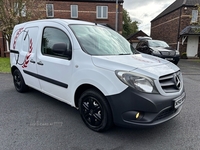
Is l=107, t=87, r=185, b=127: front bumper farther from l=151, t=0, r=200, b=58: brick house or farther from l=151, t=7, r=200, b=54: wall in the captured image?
l=151, t=7, r=200, b=54: wall

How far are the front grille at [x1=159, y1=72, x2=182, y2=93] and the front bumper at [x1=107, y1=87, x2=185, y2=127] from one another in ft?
0.42

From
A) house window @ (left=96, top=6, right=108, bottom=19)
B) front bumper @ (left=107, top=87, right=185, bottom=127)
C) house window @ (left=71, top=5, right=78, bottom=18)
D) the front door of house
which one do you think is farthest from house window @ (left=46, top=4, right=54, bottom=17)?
front bumper @ (left=107, top=87, right=185, bottom=127)

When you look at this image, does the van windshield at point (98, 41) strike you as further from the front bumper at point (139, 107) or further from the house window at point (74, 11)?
the house window at point (74, 11)

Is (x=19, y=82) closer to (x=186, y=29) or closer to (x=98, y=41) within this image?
(x=98, y=41)

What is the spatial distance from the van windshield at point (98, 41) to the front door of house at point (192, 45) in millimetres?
18082

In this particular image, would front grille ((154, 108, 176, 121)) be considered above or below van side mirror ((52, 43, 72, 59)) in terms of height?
below

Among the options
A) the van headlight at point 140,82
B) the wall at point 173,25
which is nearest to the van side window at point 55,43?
the van headlight at point 140,82

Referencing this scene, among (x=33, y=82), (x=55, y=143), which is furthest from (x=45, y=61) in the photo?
(x=55, y=143)

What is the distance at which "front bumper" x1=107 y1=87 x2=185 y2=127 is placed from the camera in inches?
85.4

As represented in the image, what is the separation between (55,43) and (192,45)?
1949 centimetres

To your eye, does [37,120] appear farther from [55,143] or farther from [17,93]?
[17,93]

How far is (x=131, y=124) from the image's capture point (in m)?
2.28

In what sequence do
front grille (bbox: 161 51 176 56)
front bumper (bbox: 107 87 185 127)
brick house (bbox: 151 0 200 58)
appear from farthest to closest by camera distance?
brick house (bbox: 151 0 200 58), front grille (bbox: 161 51 176 56), front bumper (bbox: 107 87 185 127)

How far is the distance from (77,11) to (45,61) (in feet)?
55.9
